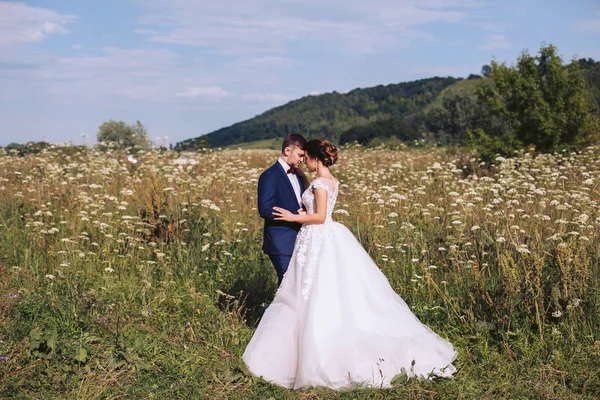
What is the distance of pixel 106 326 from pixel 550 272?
4739 millimetres

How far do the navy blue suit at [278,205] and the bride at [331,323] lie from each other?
0.93 feet

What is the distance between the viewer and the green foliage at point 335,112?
92.8m

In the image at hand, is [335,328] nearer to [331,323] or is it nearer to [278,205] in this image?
[331,323]

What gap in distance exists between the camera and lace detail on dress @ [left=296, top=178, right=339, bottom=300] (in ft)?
17.6

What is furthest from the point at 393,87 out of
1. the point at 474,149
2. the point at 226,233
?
the point at 226,233

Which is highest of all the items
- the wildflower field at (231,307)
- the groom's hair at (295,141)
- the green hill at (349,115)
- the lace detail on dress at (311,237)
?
the green hill at (349,115)

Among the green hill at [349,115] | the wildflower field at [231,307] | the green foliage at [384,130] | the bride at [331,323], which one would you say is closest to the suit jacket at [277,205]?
the bride at [331,323]

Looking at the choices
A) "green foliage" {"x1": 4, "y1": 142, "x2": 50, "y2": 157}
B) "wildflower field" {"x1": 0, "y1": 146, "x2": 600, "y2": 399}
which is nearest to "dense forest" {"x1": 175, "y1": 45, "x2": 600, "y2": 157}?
"green foliage" {"x1": 4, "y1": 142, "x2": 50, "y2": 157}

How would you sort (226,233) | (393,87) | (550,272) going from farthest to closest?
(393,87), (226,233), (550,272)

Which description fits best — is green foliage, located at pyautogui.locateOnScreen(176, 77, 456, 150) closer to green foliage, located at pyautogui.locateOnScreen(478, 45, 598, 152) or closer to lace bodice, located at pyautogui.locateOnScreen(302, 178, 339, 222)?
green foliage, located at pyautogui.locateOnScreen(478, 45, 598, 152)

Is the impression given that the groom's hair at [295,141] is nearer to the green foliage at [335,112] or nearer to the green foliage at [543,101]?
the green foliage at [543,101]

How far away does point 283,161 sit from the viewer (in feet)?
19.0

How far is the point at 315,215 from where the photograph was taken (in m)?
5.48

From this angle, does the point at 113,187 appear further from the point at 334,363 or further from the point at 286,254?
the point at 334,363
